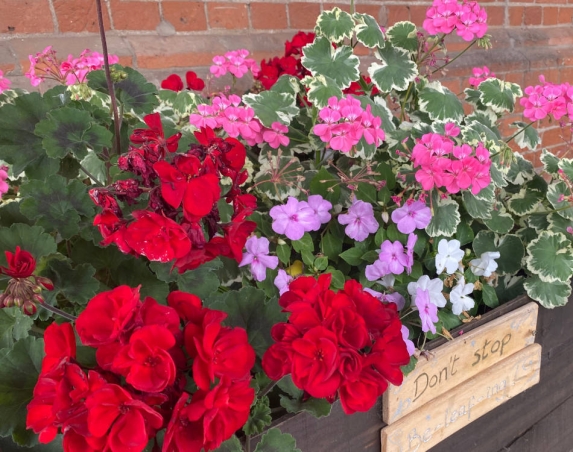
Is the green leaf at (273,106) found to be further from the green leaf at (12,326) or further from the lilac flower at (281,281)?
the green leaf at (12,326)

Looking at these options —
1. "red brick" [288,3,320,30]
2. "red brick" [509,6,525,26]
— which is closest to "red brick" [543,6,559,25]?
"red brick" [509,6,525,26]

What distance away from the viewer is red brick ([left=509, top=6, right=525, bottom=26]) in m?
2.21

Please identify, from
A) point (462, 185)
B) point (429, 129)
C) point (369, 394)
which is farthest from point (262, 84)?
point (369, 394)

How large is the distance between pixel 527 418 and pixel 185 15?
133cm

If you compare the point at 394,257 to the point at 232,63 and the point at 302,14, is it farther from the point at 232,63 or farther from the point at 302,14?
the point at 302,14

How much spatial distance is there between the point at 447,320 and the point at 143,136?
0.61 metres

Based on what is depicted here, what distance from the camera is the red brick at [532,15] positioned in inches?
90.0

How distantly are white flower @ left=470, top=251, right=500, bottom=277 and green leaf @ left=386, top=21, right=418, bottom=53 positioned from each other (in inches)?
17.9

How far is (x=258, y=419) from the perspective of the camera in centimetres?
53

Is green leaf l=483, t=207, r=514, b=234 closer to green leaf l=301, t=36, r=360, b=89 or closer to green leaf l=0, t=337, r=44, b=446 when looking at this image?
green leaf l=301, t=36, r=360, b=89

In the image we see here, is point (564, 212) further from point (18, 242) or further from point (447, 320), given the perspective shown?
point (18, 242)

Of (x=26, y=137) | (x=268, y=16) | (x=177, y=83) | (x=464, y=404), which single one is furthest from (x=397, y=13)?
(x=26, y=137)

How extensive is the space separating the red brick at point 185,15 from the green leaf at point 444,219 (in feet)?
3.09

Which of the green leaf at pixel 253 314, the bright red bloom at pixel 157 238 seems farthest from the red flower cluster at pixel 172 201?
the green leaf at pixel 253 314
